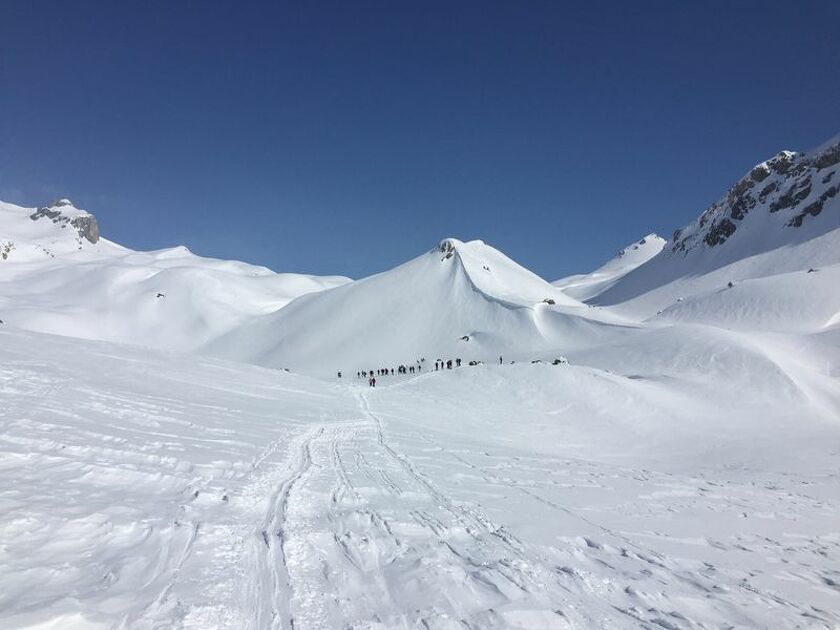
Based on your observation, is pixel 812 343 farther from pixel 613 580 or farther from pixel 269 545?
pixel 269 545

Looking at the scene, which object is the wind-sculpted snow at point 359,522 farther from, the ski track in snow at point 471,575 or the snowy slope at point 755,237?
the snowy slope at point 755,237

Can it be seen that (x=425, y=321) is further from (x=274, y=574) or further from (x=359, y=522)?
(x=274, y=574)

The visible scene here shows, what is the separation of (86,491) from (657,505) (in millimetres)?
8945

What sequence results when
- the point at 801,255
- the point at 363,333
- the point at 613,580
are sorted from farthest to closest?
the point at 801,255, the point at 363,333, the point at 613,580

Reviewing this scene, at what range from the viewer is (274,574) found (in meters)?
4.50

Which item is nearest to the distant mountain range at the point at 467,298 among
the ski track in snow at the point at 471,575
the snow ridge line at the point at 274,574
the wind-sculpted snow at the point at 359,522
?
the wind-sculpted snow at the point at 359,522

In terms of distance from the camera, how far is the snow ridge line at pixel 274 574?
3799mm

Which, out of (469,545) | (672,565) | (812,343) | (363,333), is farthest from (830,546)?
(363,333)

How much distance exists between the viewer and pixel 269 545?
5129 mm

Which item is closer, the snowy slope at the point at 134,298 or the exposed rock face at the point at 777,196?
the snowy slope at the point at 134,298

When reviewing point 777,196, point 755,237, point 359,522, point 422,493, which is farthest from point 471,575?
point 777,196

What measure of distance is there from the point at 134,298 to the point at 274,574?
111 meters

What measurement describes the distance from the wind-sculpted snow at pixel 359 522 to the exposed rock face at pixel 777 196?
319 feet

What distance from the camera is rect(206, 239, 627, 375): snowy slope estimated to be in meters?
58.6
